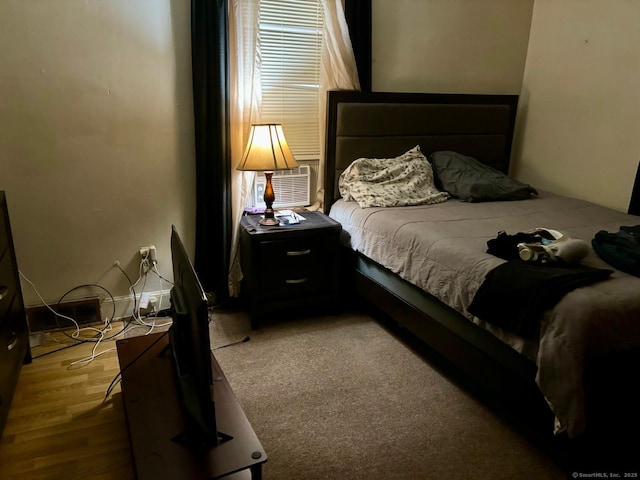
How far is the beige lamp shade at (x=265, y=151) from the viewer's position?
257cm

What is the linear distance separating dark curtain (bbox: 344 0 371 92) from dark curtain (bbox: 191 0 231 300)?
837mm

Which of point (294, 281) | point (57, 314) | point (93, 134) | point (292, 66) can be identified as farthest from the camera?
point (292, 66)

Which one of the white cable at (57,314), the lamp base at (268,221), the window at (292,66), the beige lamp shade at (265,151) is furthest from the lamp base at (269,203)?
the white cable at (57,314)

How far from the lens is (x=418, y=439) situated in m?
1.87

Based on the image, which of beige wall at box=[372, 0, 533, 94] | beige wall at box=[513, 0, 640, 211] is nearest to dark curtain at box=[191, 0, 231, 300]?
beige wall at box=[372, 0, 533, 94]

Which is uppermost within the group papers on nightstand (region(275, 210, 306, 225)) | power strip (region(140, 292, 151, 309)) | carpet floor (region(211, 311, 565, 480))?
papers on nightstand (region(275, 210, 306, 225))

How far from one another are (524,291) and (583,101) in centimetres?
223

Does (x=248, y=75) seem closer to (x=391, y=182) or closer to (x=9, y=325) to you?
(x=391, y=182)

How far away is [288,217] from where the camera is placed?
9.34 feet

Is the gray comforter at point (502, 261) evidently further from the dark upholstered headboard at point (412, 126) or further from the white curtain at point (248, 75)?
the white curtain at point (248, 75)

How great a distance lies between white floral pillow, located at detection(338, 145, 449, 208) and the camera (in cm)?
286

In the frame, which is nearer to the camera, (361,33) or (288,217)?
(288,217)

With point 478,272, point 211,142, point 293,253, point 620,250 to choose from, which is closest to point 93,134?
point 211,142

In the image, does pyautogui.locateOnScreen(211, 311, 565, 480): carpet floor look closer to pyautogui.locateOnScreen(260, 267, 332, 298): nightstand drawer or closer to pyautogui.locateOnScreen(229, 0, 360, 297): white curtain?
pyautogui.locateOnScreen(260, 267, 332, 298): nightstand drawer
